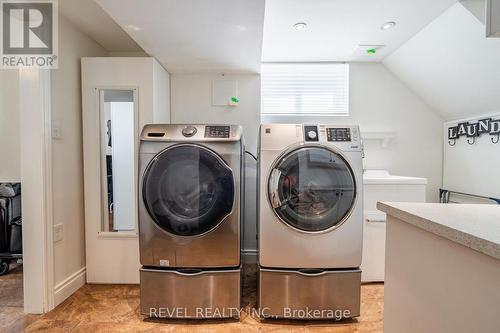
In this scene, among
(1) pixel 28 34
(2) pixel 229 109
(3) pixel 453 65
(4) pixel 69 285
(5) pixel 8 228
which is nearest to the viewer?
(1) pixel 28 34

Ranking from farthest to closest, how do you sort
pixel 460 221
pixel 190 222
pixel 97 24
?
pixel 97 24
pixel 190 222
pixel 460 221

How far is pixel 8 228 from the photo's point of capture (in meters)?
2.11

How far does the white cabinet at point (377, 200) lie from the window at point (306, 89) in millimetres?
949

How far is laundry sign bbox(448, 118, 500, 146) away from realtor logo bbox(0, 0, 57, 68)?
11.4ft

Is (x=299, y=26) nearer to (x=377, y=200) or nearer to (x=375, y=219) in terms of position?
(x=377, y=200)

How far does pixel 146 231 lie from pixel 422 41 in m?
2.58

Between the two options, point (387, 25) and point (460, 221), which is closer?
point (460, 221)

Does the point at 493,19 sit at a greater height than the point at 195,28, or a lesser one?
lesser

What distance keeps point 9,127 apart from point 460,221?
318 centimetres

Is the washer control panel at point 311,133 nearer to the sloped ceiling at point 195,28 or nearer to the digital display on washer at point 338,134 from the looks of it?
the digital display on washer at point 338,134

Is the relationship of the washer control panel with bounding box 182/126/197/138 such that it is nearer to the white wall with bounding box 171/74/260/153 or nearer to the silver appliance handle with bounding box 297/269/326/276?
the white wall with bounding box 171/74/260/153

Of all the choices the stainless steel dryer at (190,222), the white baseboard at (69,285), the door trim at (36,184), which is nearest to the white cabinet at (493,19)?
the stainless steel dryer at (190,222)

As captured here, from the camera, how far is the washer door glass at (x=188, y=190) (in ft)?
4.92

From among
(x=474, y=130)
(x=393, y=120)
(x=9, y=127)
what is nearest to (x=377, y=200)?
(x=393, y=120)
